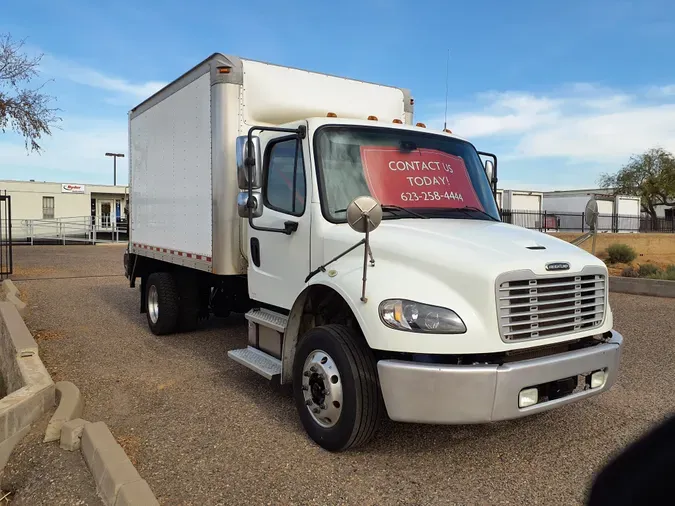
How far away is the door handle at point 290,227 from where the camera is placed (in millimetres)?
4770

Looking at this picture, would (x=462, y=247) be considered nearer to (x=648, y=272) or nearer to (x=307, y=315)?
(x=307, y=315)

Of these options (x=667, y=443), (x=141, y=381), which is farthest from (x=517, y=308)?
(x=141, y=381)

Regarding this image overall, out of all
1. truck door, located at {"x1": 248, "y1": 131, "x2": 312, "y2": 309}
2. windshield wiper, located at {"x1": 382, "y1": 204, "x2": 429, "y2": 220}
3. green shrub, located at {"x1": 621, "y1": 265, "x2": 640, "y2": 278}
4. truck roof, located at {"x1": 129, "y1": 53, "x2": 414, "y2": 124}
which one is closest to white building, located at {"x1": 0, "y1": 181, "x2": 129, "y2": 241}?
green shrub, located at {"x1": 621, "y1": 265, "x2": 640, "y2": 278}

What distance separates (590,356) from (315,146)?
101 inches

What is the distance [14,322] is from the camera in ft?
24.5

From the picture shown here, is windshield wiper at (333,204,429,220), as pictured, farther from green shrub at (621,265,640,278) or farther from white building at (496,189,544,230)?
white building at (496,189,544,230)

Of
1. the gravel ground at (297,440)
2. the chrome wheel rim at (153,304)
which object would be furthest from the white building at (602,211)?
the gravel ground at (297,440)

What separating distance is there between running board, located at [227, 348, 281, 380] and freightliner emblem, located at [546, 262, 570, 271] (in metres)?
2.23

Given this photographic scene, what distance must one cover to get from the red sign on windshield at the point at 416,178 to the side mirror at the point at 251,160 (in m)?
0.86

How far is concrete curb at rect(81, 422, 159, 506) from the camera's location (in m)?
3.10

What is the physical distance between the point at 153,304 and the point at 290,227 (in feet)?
13.5

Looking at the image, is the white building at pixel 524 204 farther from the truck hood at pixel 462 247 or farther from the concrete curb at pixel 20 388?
the truck hood at pixel 462 247

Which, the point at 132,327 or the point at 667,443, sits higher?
the point at 667,443

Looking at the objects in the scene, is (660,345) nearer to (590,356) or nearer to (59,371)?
(590,356)
